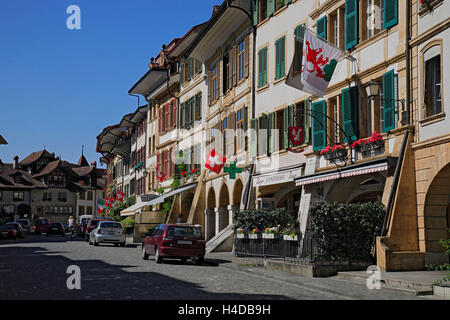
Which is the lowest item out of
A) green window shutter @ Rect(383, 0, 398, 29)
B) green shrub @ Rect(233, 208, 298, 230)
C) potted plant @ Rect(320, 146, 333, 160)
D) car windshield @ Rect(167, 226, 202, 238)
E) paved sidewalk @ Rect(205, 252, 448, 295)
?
paved sidewalk @ Rect(205, 252, 448, 295)

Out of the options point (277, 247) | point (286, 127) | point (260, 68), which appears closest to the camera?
point (277, 247)

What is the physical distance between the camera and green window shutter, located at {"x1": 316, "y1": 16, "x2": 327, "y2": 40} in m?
23.0

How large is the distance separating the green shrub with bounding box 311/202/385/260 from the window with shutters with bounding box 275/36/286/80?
31.2 feet

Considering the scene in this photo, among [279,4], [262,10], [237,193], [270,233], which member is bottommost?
[270,233]

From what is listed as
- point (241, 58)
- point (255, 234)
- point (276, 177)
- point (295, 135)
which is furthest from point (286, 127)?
point (241, 58)

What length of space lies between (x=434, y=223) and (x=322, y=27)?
8.46m

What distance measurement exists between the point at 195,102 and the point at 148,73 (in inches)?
335

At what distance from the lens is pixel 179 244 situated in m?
22.9

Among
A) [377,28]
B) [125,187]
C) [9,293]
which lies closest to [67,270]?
[9,293]

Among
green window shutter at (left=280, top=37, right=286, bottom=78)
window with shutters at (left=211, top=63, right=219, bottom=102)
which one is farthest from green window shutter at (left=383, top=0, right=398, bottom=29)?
window with shutters at (left=211, top=63, right=219, bottom=102)

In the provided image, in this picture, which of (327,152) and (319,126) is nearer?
(327,152)

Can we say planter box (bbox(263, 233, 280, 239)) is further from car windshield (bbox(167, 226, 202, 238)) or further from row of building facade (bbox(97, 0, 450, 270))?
car windshield (bbox(167, 226, 202, 238))

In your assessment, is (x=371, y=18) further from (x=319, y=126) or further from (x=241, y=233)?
(x=241, y=233)
